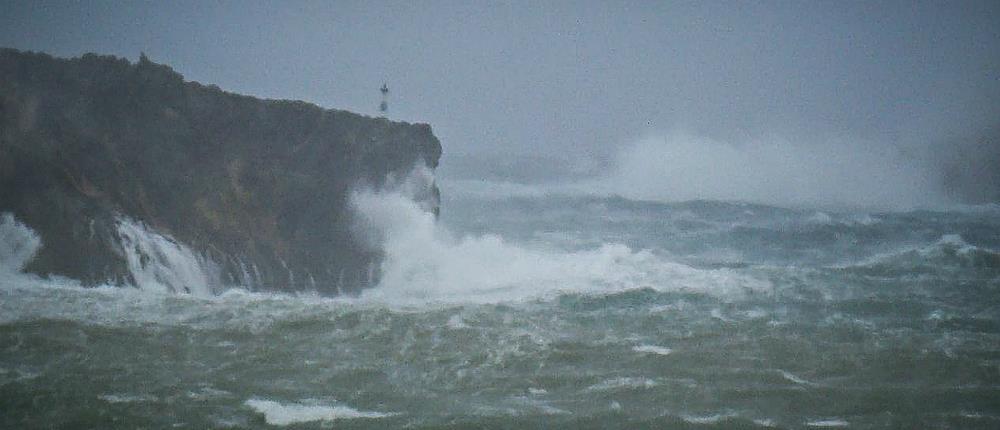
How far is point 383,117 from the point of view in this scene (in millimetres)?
32344

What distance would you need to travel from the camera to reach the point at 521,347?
1984cm

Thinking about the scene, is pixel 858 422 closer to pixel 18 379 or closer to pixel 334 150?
pixel 18 379

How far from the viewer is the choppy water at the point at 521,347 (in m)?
14.7

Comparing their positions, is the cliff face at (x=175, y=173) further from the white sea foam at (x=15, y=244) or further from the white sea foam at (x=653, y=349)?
the white sea foam at (x=653, y=349)

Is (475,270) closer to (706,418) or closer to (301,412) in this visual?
(301,412)

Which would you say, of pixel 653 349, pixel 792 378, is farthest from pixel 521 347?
pixel 792 378

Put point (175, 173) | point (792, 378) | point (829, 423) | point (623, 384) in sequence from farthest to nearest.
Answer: point (175, 173) < point (792, 378) < point (623, 384) < point (829, 423)

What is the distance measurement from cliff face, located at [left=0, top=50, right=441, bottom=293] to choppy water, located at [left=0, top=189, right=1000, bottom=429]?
1615 mm

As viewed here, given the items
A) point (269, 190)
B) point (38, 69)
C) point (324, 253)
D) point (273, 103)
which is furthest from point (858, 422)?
point (38, 69)

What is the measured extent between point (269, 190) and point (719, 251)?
27786mm

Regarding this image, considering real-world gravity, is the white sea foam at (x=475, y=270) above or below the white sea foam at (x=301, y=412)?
above

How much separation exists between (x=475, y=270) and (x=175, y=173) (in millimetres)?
14091

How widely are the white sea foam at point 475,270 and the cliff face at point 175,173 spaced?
1.29 meters

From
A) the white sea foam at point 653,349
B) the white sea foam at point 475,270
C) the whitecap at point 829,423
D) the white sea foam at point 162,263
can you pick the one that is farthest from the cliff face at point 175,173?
the whitecap at point 829,423
